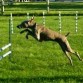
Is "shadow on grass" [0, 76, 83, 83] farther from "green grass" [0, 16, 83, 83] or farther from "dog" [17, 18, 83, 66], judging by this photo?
"dog" [17, 18, 83, 66]

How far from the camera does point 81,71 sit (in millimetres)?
14406

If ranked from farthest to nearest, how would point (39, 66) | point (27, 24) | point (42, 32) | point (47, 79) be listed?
point (39, 66) < point (42, 32) < point (27, 24) < point (47, 79)

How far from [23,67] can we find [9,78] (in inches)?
78.8

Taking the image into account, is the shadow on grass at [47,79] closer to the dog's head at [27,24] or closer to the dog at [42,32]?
the dog at [42,32]

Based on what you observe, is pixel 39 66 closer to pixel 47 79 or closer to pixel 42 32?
pixel 42 32

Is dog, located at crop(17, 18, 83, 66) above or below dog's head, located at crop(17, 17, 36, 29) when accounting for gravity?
below

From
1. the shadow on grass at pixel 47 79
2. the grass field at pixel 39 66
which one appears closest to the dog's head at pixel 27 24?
the grass field at pixel 39 66

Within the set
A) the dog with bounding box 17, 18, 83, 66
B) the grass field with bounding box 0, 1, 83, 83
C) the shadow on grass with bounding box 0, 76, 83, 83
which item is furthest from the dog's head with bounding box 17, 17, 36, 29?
the shadow on grass with bounding box 0, 76, 83, 83

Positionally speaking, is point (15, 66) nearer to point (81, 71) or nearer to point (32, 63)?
point (32, 63)

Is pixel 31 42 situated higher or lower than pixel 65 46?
lower

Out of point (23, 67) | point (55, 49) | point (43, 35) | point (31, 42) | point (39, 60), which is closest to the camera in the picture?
point (43, 35)

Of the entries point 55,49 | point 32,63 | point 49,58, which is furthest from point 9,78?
point 55,49

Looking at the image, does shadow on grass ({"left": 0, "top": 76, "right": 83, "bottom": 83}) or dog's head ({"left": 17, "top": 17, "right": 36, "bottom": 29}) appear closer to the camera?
shadow on grass ({"left": 0, "top": 76, "right": 83, "bottom": 83})

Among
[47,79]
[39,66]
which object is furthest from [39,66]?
[47,79]
